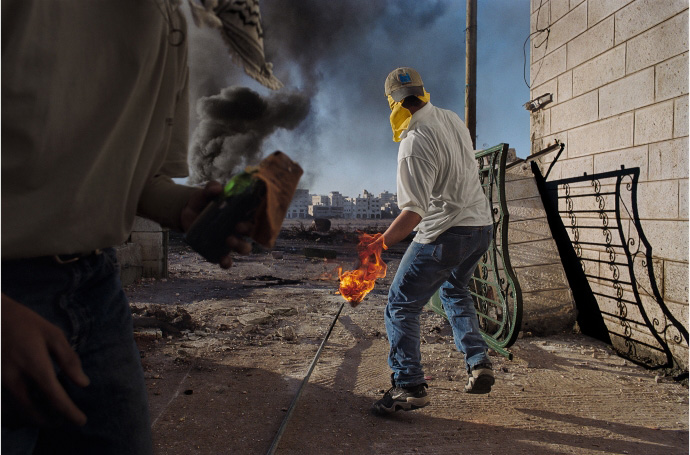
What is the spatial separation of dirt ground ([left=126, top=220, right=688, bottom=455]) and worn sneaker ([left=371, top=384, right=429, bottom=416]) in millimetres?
96

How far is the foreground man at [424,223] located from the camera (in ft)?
9.61

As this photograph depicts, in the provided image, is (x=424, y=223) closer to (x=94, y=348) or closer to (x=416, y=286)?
(x=416, y=286)

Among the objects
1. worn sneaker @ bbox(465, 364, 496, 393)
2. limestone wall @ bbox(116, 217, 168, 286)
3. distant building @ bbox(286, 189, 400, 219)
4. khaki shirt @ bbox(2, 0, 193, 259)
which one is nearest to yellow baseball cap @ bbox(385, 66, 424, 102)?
worn sneaker @ bbox(465, 364, 496, 393)

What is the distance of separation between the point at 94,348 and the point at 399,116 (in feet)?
8.69

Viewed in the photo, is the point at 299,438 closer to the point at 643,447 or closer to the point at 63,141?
the point at 643,447

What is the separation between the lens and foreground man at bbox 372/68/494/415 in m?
2.93

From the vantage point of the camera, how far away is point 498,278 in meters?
4.14

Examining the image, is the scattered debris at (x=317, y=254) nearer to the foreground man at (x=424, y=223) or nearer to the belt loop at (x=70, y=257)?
the foreground man at (x=424, y=223)

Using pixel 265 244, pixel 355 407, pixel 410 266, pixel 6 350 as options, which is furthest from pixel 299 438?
pixel 6 350

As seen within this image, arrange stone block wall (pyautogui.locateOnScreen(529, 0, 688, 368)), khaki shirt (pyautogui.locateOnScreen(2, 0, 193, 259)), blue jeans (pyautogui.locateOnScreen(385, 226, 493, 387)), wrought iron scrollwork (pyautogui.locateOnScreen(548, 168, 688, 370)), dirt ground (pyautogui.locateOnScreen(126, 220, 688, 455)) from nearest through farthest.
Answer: khaki shirt (pyautogui.locateOnScreen(2, 0, 193, 259)) → dirt ground (pyautogui.locateOnScreen(126, 220, 688, 455)) → blue jeans (pyautogui.locateOnScreen(385, 226, 493, 387)) → stone block wall (pyautogui.locateOnScreen(529, 0, 688, 368)) → wrought iron scrollwork (pyautogui.locateOnScreen(548, 168, 688, 370))

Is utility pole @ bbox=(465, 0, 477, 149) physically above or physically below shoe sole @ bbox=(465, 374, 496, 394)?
above

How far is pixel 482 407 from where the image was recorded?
318 cm

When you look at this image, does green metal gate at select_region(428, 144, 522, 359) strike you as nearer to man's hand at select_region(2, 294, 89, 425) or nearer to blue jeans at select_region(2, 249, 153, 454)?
blue jeans at select_region(2, 249, 153, 454)

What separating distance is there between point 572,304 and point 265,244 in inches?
184
